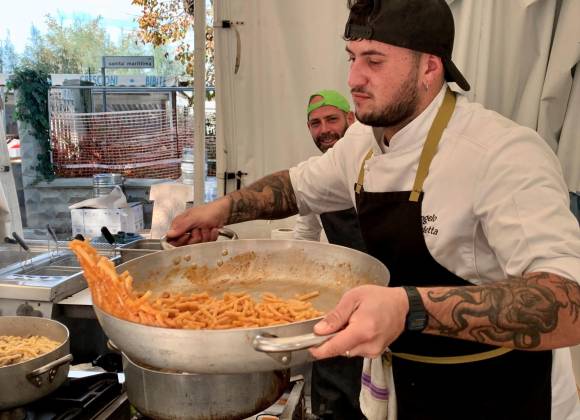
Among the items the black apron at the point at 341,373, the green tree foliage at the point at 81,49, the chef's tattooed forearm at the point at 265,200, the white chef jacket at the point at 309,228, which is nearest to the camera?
the chef's tattooed forearm at the point at 265,200

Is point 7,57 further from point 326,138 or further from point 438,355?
point 438,355

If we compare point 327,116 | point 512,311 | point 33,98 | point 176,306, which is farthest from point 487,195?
point 33,98

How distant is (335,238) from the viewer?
2.43 meters

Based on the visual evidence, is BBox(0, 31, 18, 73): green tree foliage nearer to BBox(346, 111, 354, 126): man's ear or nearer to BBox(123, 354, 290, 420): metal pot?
BBox(346, 111, 354, 126): man's ear

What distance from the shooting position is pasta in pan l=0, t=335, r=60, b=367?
1.44 metres

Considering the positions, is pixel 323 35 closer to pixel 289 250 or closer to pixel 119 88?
pixel 289 250

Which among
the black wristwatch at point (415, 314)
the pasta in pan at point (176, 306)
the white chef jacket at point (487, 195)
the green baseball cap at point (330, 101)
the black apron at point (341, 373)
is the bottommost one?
the black apron at point (341, 373)

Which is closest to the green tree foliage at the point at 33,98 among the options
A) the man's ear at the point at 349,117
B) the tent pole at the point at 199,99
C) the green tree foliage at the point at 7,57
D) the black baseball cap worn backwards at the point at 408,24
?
the green tree foliage at the point at 7,57

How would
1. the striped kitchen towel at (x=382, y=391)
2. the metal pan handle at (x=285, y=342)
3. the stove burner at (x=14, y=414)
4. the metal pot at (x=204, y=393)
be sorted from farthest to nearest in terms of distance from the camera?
1. the striped kitchen towel at (x=382, y=391)
2. the stove burner at (x=14, y=414)
3. the metal pot at (x=204, y=393)
4. the metal pan handle at (x=285, y=342)

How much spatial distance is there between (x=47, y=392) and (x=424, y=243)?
100 cm

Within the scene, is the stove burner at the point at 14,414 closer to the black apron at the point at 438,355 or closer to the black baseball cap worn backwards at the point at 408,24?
the black apron at the point at 438,355

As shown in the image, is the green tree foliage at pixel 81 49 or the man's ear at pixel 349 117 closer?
the man's ear at pixel 349 117

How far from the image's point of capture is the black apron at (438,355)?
3.93 ft

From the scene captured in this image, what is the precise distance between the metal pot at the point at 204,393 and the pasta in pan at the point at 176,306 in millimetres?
114
